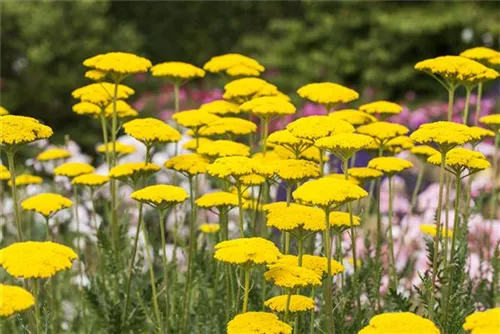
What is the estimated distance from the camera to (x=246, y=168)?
251 centimetres

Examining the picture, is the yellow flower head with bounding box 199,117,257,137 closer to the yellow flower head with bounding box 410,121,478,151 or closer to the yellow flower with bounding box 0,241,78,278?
the yellow flower head with bounding box 410,121,478,151

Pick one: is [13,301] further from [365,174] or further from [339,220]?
[365,174]

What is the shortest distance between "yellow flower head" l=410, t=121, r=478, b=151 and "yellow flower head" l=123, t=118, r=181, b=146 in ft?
2.86

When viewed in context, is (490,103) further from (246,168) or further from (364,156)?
(246,168)

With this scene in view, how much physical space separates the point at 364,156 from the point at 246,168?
13.1 feet

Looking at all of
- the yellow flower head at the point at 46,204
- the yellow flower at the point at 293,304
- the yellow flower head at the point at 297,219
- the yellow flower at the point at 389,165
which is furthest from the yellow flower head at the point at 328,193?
the yellow flower head at the point at 46,204

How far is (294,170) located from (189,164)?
472 mm

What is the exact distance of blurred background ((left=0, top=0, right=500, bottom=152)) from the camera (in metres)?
9.51

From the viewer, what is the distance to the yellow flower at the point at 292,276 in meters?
2.22

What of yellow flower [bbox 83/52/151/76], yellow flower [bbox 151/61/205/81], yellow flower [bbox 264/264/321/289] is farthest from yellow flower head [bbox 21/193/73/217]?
yellow flower [bbox 264/264/321/289]

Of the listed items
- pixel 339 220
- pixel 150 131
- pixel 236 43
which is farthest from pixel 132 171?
pixel 236 43

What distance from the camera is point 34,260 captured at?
6.75 feet

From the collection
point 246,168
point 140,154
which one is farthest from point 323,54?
point 246,168

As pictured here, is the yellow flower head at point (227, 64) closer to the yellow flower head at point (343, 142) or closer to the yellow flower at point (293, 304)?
the yellow flower head at point (343, 142)
